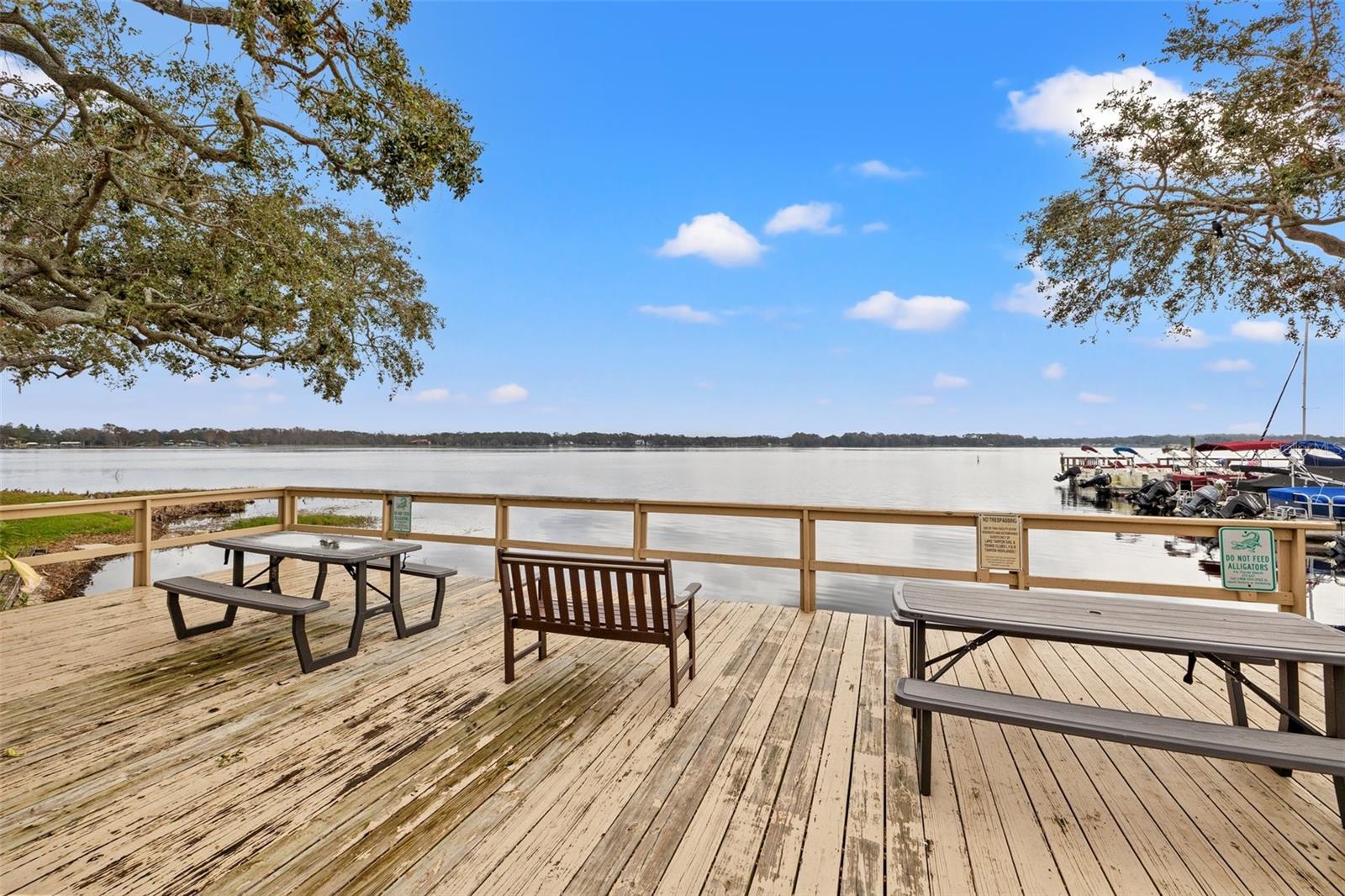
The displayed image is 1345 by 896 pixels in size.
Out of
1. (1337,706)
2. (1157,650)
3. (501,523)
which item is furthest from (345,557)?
(1337,706)

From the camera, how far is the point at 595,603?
2.96 meters

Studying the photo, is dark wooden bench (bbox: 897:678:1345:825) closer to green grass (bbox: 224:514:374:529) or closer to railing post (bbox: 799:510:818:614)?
railing post (bbox: 799:510:818:614)

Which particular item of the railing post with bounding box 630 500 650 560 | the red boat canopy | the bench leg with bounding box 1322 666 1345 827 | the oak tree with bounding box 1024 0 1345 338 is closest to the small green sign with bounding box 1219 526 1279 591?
the bench leg with bounding box 1322 666 1345 827

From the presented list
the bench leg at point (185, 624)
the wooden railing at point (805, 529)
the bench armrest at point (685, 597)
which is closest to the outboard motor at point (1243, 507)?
the wooden railing at point (805, 529)

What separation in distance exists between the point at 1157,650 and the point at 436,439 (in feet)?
93.7

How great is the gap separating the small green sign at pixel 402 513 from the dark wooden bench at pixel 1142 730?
5485mm

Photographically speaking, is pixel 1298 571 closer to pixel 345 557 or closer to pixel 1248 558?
pixel 1248 558

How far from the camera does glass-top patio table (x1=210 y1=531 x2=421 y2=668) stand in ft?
11.6

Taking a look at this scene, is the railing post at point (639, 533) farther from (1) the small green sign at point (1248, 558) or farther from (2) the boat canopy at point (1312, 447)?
(2) the boat canopy at point (1312, 447)

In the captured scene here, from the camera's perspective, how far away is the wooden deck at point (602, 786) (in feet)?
5.61

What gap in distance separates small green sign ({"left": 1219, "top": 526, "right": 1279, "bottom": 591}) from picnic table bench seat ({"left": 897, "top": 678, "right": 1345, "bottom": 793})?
2.33 m

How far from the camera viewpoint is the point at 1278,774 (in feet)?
7.52

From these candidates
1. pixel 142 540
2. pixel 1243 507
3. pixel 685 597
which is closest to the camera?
pixel 685 597

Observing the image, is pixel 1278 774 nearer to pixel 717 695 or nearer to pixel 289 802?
pixel 717 695
